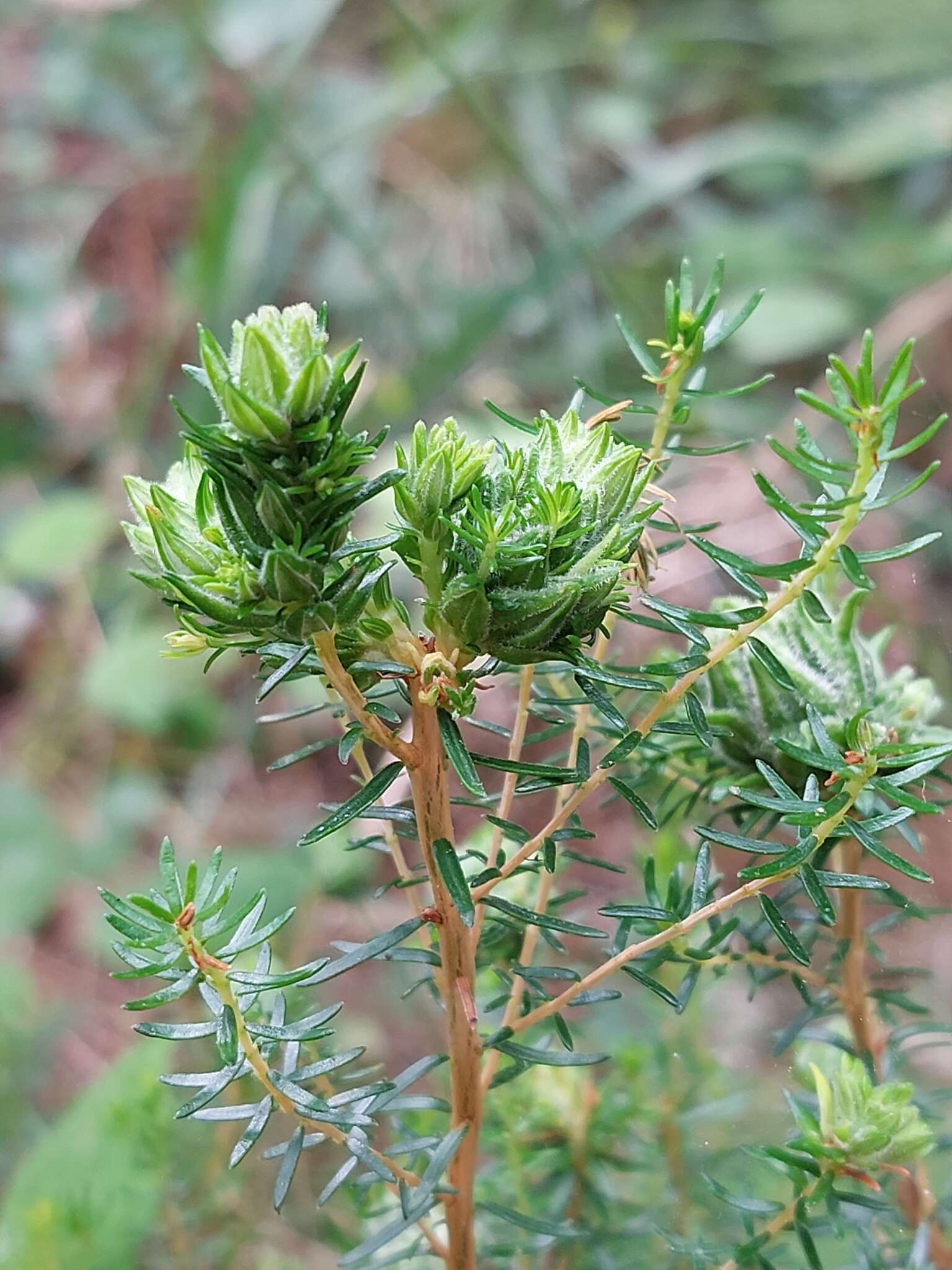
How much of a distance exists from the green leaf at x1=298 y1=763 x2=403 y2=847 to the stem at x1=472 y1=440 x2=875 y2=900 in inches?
1.8

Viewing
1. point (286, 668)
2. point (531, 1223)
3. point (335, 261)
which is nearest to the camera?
point (286, 668)

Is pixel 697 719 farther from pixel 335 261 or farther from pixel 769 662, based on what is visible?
pixel 335 261

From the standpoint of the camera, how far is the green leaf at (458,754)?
252 millimetres

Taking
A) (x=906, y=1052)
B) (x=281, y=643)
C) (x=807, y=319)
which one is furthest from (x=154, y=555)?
(x=807, y=319)

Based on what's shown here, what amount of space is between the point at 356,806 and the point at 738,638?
11cm

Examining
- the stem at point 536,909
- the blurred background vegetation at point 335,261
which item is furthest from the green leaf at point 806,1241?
the blurred background vegetation at point 335,261

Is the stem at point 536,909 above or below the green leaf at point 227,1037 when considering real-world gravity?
above

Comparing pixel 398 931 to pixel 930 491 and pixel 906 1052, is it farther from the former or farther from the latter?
pixel 930 491

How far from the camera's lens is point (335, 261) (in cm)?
193

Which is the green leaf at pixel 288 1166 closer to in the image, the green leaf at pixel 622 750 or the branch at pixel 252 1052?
the branch at pixel 252 1052

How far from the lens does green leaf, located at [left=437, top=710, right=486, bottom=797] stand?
0.25m

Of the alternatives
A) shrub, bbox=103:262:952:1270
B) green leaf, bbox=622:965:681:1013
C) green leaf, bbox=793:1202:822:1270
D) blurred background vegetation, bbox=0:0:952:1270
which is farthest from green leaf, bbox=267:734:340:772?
blurred background vegetation, bbox=0:0:952:1270

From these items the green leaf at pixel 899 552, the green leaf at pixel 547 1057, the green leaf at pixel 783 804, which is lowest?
the green leaf at pixel 547 1057

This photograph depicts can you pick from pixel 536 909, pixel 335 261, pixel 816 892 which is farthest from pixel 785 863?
pixel 335 261
